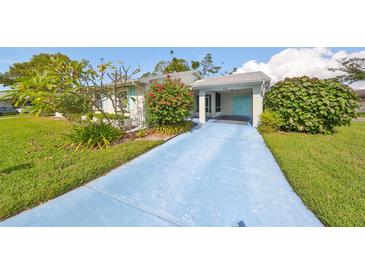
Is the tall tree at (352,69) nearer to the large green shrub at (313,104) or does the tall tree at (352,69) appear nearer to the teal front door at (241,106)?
the teal front door at (241,106)

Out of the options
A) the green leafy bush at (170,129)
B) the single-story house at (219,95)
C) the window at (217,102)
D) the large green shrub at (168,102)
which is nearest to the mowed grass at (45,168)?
the green leafy bush at (170,129)

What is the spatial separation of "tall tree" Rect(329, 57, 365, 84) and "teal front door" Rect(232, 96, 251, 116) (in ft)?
63.8

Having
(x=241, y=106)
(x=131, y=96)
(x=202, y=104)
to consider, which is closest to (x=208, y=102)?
(x=202, y=104)

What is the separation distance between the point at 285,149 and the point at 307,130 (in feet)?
13.6

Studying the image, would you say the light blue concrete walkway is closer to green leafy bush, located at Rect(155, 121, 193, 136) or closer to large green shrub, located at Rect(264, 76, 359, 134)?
green leafy bush, located at Rect(155, 121, 193, 136)

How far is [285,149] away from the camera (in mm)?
5980

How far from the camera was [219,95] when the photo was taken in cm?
1775

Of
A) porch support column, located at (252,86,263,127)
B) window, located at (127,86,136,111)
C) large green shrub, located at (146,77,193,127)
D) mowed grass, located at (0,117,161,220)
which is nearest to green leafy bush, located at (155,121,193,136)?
large green shrub, located at (146,77,193,127)

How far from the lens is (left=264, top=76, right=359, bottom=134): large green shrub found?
791cm

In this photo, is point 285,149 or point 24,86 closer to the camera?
point 24,86

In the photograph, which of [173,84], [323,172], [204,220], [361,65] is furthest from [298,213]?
[361,65]

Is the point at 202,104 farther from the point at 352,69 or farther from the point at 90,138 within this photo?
the point at 352,69
